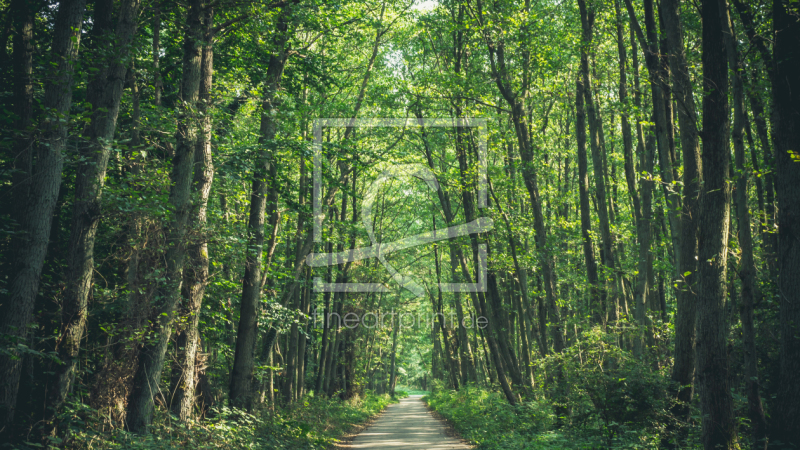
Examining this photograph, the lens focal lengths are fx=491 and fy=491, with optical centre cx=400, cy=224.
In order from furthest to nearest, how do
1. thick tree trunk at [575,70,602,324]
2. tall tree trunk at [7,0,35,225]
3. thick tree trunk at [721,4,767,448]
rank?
thick tree trunk at [575,70,602,324]
tall tree trunk at [7,0,35,225]
thick tree trunk at [721,4,767,448]

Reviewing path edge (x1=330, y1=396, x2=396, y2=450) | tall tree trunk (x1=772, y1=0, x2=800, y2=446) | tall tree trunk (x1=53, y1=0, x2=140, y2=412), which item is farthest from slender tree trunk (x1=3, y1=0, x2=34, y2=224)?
tall tree trunk (x1=772, y1=0, x2=800, y2=446)

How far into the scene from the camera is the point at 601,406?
936cm

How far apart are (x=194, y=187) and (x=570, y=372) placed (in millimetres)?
8652

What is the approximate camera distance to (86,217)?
25.0ft

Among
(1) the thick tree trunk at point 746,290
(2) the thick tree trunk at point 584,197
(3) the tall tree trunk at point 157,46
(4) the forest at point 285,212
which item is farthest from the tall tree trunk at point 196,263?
(2) the thick tree trunk at point 584,197

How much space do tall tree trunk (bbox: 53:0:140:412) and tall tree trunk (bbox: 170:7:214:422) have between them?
4.74 ft

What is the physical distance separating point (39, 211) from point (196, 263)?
271cm

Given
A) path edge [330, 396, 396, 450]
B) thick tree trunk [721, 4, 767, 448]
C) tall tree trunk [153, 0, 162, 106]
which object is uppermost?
tall tree trunk [153, 0, 162, 106]

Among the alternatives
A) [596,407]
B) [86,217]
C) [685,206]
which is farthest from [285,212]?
[685,206]

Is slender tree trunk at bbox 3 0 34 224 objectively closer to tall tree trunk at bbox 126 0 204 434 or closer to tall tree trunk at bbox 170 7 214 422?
tall tree trunk at bbox 126 0 204 434

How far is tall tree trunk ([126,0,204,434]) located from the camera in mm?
8266

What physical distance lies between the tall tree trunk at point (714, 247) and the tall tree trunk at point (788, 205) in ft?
1.95

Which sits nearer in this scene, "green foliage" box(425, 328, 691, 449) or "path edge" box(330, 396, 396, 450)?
"green foliage" box(425, 328, 691, 449)

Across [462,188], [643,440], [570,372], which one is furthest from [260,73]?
[643,440]
